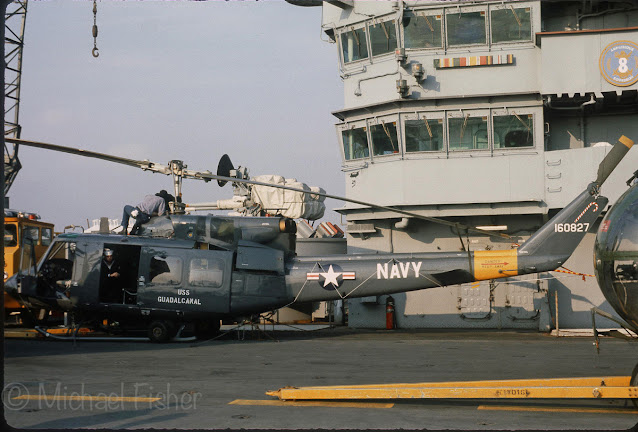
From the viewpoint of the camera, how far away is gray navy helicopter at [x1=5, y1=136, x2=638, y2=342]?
16672 mm

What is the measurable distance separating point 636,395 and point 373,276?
32.5ft

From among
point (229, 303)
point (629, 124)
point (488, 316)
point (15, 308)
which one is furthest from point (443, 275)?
point (15, 308)

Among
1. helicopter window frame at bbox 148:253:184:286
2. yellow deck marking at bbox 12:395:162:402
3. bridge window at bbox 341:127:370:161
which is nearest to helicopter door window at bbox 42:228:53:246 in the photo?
helicopter window frame at bbox 148:253:184:286

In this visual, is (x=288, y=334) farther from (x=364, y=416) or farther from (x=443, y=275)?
(x=364, y=416)

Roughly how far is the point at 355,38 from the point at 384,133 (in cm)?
335

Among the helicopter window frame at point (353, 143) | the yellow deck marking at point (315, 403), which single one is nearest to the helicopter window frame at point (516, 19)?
the helicopter window frame at point (353, 143)

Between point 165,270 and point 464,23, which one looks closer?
point 165,270

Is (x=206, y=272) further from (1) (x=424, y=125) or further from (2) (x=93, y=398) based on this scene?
(1) (x=424, y=125)

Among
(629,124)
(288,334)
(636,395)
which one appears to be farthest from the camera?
(629,124)

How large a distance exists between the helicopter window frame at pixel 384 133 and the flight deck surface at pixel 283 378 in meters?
6.94

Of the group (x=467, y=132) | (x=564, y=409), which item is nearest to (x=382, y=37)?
(x=467, y=132)

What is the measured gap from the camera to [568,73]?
20.7 meters

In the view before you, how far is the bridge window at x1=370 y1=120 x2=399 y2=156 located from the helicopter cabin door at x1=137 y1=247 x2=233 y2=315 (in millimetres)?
7805

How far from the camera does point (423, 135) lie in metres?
22.3
